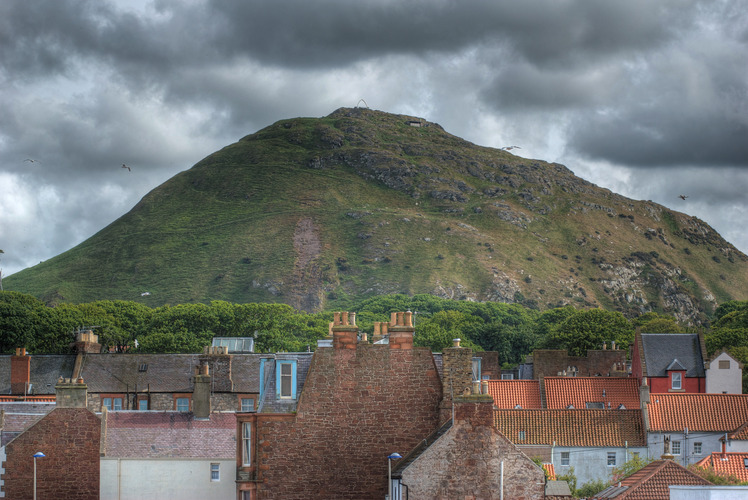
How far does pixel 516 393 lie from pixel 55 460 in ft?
154

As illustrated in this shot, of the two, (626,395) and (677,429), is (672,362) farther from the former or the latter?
(677,429)

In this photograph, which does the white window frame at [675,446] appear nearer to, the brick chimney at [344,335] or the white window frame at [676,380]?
the white window frame at [676,380]

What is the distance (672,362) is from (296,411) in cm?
7221

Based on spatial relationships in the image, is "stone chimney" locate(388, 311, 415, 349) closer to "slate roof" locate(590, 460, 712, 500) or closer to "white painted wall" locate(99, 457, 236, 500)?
"slate roof" locate(590, 460, 712, 500)

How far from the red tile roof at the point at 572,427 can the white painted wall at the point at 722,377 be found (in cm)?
2760

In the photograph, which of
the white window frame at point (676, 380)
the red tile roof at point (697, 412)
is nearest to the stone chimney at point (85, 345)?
the red tile roof at point (697, 412)

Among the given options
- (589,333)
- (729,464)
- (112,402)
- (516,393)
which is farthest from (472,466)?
(589,333)

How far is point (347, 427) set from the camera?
35.1 meters

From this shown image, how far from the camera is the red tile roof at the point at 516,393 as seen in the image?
86.6 metres

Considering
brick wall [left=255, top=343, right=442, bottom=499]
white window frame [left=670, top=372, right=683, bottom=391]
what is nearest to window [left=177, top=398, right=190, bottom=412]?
white window frame [left=670, top=372, right=683, bottom=391]

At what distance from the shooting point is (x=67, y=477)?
48219 mm

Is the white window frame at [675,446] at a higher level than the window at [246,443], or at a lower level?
lower

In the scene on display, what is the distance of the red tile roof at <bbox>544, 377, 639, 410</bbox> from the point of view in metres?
87.3

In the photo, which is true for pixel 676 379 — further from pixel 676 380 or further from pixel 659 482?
pixel 659 482
